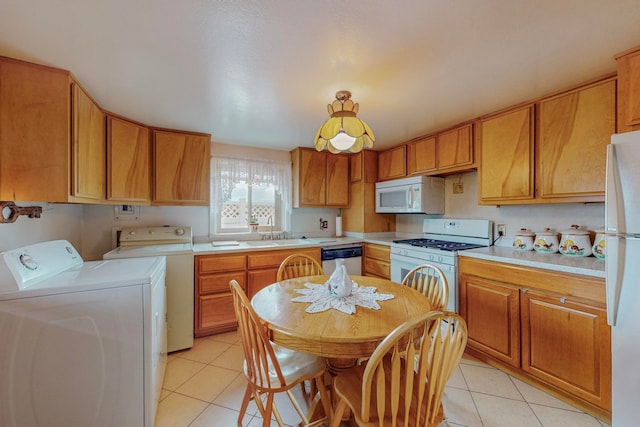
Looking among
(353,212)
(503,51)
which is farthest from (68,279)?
(353,212)

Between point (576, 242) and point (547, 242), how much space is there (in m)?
0.18

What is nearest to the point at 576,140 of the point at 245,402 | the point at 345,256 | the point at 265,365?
the point at 345,256

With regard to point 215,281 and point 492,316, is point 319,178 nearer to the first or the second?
point 215,281

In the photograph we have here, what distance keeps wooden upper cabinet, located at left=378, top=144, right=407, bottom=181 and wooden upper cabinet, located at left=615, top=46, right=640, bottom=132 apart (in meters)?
1.78

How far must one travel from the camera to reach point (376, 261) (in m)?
3.14

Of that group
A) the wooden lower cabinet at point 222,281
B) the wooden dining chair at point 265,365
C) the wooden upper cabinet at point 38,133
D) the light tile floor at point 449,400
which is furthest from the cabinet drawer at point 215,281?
the wooden dining chair at point 265,365

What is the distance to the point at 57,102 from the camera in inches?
58.7

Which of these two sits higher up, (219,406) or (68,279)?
(68,279)

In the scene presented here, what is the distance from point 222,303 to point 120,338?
1.26m

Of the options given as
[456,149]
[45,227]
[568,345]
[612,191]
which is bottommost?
[568,345]

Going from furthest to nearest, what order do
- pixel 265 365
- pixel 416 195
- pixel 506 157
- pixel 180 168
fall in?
pixel 416 195 → pixel 180 168 → pixel 506 157 → pixel 265 365

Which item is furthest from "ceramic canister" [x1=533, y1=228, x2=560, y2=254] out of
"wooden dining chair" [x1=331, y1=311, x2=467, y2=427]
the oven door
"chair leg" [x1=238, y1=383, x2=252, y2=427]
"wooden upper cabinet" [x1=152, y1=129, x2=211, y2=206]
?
"wooden upper cabinet" [x1=152, y1=129, x2=211, y2=206]

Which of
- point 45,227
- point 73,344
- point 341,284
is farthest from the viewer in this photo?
point 45,227

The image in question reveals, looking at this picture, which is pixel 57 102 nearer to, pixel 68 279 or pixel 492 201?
pixel 68 279
